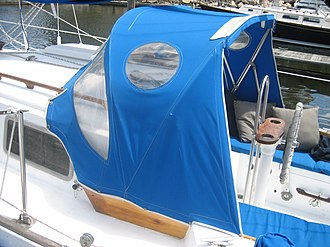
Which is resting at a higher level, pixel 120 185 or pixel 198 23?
pixel 198 23

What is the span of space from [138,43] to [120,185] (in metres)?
1.04

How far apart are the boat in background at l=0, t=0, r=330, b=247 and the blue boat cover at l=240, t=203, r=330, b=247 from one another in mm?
11

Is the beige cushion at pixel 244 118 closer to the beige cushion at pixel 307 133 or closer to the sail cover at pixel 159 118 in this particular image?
the beige cushion at pixel 307 133

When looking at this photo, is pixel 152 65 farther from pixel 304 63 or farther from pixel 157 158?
pixel 304 63

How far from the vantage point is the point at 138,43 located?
9.97 ft

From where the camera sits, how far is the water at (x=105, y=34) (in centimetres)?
1266

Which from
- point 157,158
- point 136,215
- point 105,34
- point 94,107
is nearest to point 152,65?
point 94,107

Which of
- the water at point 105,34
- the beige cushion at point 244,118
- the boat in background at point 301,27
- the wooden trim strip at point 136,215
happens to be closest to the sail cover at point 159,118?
the wooden trim strip at point 136,215

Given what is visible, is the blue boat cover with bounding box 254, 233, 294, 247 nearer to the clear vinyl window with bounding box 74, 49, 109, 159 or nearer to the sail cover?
the sail cover

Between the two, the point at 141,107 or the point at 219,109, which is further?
the point at 141,107

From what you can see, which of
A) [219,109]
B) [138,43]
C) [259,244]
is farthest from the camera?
[138,43]

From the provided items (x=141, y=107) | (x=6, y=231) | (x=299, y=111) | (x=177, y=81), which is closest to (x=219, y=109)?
(x=177, y=81)

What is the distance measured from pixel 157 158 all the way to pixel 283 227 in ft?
3.86

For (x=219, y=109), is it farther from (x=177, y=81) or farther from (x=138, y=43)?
(x=138, y=43)
